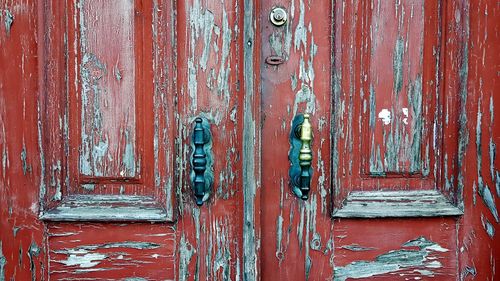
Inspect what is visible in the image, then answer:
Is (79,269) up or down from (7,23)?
down


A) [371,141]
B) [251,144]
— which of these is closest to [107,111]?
[251,144]

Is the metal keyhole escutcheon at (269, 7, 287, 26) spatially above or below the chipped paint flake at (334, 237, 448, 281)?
above

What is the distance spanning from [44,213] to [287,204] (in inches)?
20.4

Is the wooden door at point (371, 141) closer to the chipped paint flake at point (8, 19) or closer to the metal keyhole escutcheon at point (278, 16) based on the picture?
the metal keyhole escutcheon at point (278, 16)

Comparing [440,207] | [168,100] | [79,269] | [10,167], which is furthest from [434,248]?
[10,167]

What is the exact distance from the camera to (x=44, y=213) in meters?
1.19

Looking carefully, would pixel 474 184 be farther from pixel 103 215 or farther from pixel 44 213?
pixel 44 213

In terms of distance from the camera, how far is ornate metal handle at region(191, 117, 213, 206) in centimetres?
114

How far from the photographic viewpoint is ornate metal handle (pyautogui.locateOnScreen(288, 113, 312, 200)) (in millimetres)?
1127

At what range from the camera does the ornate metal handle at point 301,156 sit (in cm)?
113

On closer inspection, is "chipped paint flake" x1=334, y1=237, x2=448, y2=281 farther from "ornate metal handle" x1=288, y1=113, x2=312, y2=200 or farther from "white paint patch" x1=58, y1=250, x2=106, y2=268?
"white paint patch" x1=58, y1=250, x2=106, y2=268

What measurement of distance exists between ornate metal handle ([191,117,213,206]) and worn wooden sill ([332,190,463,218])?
0.28 meters

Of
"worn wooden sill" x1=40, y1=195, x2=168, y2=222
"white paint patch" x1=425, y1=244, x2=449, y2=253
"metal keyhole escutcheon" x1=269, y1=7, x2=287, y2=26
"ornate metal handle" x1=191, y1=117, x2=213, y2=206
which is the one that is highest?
"metal keyhole escutcheon" x1=269, y1=7, x2=287, y2=26

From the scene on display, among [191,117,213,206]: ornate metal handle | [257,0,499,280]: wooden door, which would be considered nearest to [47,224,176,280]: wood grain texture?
[191,117,213,206]: ornate metal handle
